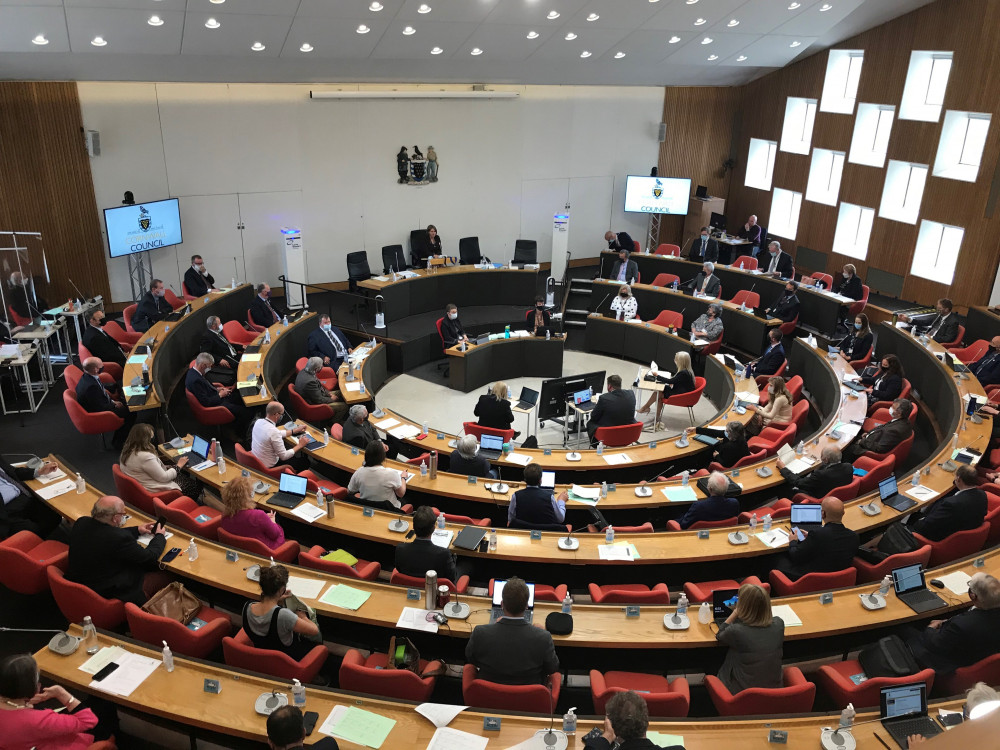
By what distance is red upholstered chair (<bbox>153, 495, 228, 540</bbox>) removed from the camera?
248 inches

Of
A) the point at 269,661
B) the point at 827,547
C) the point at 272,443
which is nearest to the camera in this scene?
the point at 269,661

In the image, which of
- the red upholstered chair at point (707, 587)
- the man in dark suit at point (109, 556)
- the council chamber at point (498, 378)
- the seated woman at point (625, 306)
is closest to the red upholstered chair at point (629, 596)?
the council chamber at point (498, 378)

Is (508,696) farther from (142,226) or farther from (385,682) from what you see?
(142,226)

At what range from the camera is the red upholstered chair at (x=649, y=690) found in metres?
4.37

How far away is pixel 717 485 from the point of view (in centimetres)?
661

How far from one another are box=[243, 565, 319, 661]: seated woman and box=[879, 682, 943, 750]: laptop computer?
11.3 feet

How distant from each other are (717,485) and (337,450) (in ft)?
13.2

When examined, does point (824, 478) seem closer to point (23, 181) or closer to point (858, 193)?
point (858, 193)

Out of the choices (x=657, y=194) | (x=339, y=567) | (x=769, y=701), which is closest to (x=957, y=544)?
(x=769, y=701)

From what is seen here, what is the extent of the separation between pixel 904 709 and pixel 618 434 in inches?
195

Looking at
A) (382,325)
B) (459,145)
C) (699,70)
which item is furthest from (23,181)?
(699,70)

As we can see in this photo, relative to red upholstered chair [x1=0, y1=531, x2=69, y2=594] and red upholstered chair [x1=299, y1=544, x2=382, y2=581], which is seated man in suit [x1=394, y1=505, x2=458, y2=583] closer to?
red upholstered chair [x1=299, y1=544, x2=382, y2=581]

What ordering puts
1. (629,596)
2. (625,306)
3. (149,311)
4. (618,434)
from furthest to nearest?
(625,306), (149,311), (618,434), (629,596)

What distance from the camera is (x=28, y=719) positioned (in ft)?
12.7
